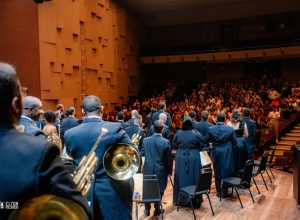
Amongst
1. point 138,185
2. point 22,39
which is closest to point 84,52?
point 22,39

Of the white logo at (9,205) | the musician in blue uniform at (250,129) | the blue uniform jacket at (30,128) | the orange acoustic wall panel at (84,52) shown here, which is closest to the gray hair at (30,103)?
the blue uniform jacket at (30,128)

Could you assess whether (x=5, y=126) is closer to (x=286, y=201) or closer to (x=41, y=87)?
(x=286, y=201)

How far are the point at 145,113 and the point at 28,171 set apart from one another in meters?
14.4

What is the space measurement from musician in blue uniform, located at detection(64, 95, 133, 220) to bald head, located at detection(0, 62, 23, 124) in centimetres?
159

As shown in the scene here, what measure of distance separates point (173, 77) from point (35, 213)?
865 inches

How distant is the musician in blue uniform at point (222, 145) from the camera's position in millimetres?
6191

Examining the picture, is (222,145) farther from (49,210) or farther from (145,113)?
(145,113)

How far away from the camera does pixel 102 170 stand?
114 inches

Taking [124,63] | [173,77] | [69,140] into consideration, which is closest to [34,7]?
[124,63]

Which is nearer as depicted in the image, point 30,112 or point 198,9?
point 30,112

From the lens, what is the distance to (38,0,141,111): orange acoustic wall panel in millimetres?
11250

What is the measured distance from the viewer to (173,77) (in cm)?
2289

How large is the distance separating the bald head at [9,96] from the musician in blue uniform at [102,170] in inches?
62.6

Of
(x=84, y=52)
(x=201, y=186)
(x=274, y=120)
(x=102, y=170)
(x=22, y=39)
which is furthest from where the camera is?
(x=84, y=52)
